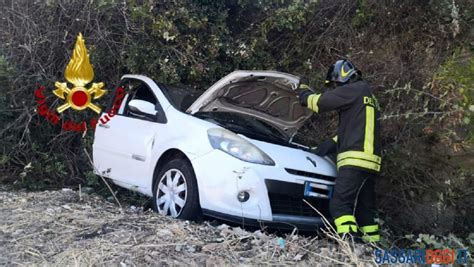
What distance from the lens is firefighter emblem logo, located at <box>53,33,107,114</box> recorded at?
7.09 m

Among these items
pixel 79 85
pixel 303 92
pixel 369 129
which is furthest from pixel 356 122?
pixel 79 85

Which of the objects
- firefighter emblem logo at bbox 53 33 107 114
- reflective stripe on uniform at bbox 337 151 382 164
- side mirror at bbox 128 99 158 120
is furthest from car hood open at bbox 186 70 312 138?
firefighter emblem logo at bbox 53 33 107 114

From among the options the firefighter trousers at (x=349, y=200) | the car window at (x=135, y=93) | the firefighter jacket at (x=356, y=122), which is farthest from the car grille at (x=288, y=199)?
the car window at (x=135, y=93)

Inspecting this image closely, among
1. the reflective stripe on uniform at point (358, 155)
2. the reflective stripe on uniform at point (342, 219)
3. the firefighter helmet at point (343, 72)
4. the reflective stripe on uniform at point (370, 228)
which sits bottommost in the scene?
the reflective stripe on uniform at point (370, 228)

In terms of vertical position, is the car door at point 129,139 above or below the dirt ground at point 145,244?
above

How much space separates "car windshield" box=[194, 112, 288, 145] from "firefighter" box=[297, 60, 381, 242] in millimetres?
534

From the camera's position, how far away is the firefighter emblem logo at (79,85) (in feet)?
23.3

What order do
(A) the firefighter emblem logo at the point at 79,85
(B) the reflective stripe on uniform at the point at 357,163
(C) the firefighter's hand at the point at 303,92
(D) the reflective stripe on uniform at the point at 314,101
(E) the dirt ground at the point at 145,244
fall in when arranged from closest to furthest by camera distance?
(E) the dirt ground at the point at 145,244
(B) the reflective stripe on uniform at the point at 357,163
(D) the reflective stripe on uniform at the point at 314,101
(C) the firefighter's hand at the point at 303,92
(A) the firefighter emblem logo at the point at 79,85

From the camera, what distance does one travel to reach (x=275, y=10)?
7.22 meters

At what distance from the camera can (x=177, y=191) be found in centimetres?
456

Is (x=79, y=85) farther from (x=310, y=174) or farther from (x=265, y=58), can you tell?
(x=310, y=174)

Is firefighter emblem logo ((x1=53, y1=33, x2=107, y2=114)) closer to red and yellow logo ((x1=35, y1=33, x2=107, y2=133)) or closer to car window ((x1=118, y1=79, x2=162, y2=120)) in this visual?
red and yellow logo ((x1=35, y1=33, x2=107, y2=133))

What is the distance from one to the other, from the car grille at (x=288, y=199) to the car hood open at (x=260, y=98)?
1.27 meters

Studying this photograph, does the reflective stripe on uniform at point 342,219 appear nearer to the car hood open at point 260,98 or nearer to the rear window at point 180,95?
the car hood open at point 260,98
